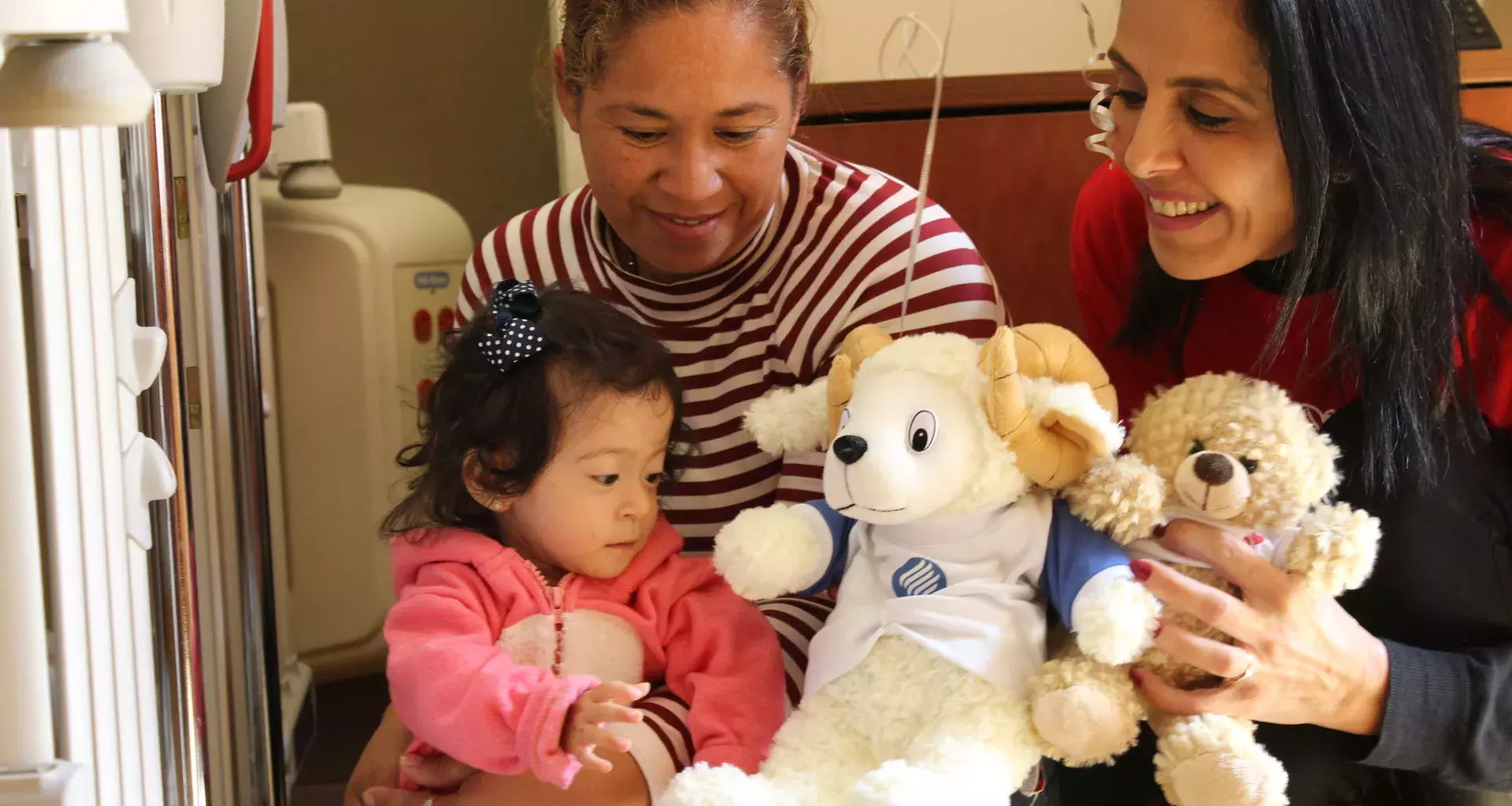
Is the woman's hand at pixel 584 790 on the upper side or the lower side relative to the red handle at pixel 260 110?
lower

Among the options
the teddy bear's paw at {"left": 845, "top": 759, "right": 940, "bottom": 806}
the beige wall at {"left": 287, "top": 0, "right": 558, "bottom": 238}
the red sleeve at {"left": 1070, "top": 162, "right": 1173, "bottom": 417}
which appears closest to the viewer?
the teddy bear's paw at {"left": 845, "top": 759, "right": 940, "bottom": 806}

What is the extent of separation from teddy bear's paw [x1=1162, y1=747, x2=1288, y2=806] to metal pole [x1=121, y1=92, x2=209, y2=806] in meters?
0.69

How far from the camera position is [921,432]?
93cm

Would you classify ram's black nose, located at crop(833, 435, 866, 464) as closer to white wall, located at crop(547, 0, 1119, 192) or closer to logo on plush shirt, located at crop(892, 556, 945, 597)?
logo on plush shirt, located at crop(892, 556, 945, 597)

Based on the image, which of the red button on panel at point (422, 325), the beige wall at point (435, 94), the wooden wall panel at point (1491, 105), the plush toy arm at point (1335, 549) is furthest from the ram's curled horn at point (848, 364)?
the beige wall at point (435, 94)

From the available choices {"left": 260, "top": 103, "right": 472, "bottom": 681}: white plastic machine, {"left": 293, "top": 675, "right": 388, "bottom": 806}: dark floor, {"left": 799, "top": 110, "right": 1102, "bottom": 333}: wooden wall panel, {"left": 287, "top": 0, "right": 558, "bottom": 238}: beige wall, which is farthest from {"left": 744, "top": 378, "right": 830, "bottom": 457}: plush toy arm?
{"left": 287, "top": 0, "right": 558, "bottom": 238}: beige wall

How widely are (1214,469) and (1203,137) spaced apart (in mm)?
274

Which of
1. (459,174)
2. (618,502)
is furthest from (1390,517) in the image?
(459,174)

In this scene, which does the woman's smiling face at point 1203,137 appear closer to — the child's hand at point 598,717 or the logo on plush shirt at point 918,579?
the logo on plush shirt at point 918,579

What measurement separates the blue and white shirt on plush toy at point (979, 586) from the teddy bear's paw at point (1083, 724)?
0.04 meters

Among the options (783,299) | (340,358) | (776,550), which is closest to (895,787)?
(776,550)

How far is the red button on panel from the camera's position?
1859mm

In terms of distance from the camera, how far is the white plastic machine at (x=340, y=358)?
1.83 metres

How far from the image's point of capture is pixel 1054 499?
3.27 feet
